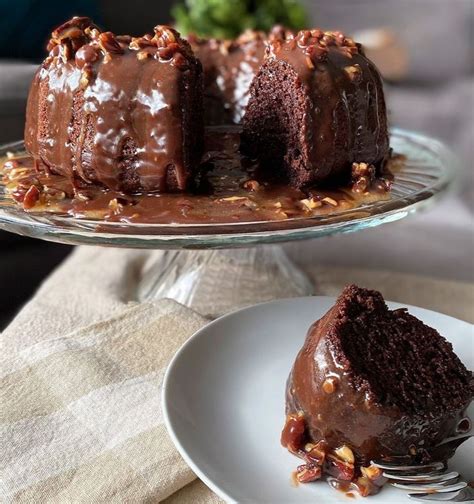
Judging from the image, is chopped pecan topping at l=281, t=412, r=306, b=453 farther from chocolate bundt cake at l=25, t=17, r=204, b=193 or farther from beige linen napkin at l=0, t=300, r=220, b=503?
chocolate bundt cake at l=25, t=17, r=204, b=193

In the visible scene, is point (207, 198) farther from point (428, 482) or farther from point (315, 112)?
point (428, 482)

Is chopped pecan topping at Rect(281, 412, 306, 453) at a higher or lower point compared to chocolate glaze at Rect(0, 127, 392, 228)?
lower

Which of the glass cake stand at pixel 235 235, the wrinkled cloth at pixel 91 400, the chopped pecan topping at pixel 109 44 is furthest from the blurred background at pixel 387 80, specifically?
the chopped pecan topping at pixel 109 44

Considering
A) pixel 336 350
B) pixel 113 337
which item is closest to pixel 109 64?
pixel 113 337

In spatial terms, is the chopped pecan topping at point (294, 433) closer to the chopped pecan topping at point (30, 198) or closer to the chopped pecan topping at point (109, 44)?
the chopped pecan topping at point (30, 198)

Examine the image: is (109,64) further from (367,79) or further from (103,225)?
(367,79)

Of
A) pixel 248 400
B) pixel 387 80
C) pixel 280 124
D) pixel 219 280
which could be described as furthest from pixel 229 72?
pixel 387 80

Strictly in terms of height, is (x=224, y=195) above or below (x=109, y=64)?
below

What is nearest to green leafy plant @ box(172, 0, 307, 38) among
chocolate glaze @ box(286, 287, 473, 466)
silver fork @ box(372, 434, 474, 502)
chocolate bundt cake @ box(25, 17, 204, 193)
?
chocolate bundt cake @ box(25, 17, 204, 193)
